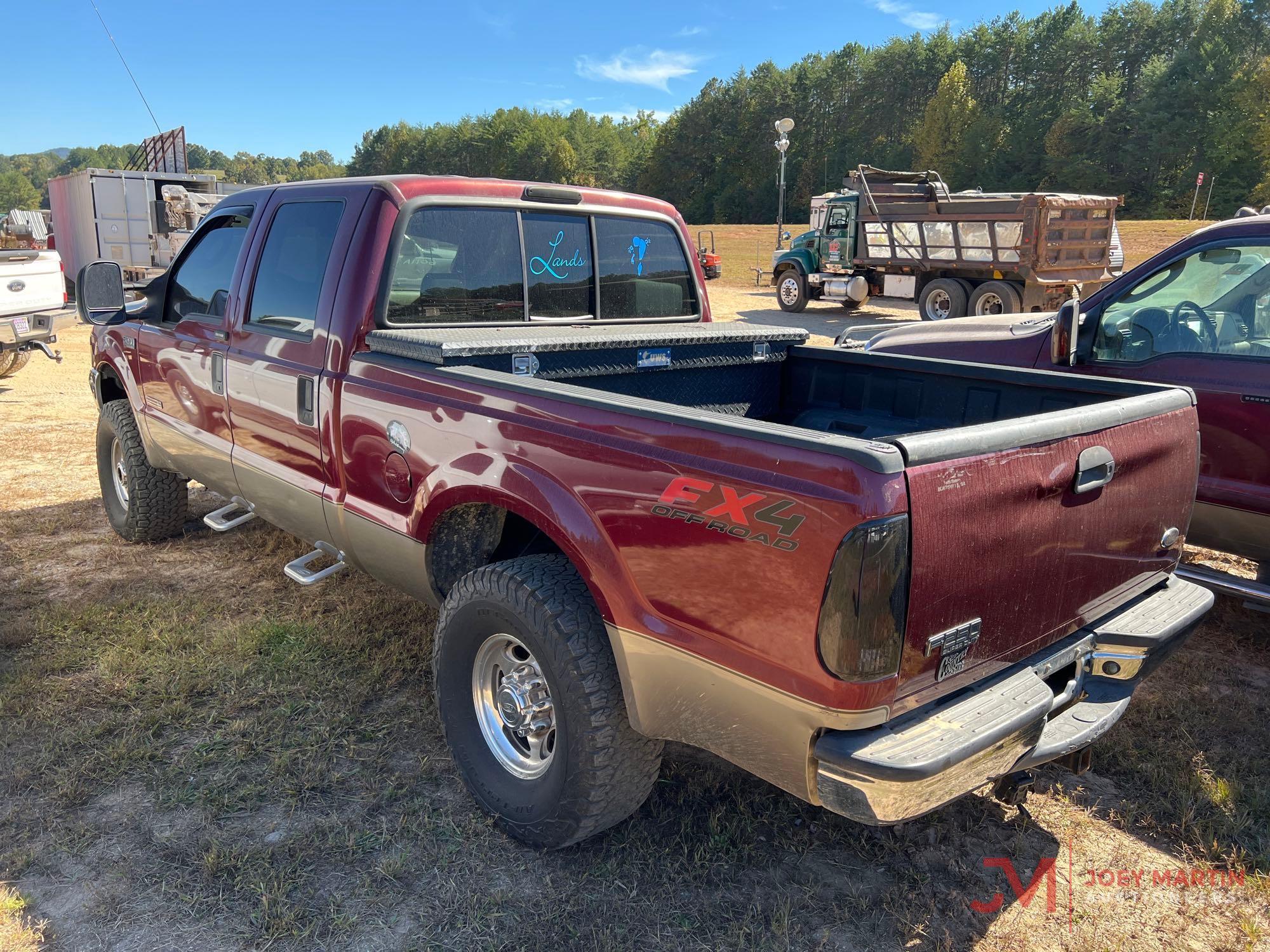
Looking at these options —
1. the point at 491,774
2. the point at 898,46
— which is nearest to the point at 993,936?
the point at 491,774

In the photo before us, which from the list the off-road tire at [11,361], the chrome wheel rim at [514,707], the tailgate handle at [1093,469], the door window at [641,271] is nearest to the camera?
the tailgate handle at [1093,469]

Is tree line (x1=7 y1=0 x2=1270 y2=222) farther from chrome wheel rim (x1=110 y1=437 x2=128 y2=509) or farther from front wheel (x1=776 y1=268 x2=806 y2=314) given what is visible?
chrome wheel rim (x1=110 y1=437 x2=128 y2=509)

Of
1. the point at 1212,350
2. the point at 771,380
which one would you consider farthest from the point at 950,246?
the point at 771,380

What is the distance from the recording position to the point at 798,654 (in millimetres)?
1909

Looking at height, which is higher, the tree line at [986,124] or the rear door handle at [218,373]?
the tree line at [986,124]

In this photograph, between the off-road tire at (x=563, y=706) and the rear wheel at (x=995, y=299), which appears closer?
the off-road tire at (x=563, y=706)

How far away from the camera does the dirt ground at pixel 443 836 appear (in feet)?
8.00

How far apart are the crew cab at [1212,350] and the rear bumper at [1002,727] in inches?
62.1

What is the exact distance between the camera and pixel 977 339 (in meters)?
5.30

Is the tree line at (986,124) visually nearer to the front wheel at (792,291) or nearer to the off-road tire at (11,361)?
the front wheel at (792,291)

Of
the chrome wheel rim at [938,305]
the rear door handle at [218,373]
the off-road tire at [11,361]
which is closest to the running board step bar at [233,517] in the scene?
the rear door handle at [218,373]

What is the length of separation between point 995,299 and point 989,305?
271 millimetres

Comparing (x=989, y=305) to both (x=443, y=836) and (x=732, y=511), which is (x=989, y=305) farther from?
(x=732, y=511)

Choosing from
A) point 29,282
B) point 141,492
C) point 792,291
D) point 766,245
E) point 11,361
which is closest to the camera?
point 141,492
